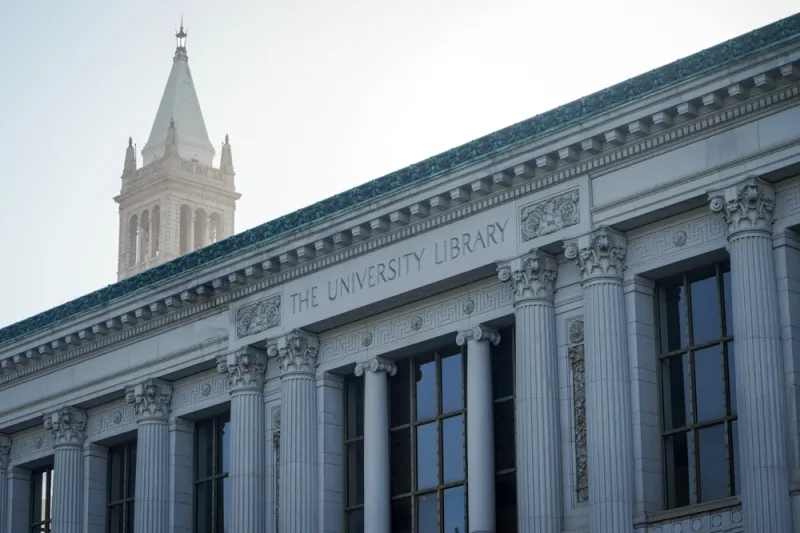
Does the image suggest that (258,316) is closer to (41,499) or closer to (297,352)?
(297,352)

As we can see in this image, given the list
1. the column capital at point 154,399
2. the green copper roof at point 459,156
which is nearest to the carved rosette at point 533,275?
the green copper roof at point 459,156

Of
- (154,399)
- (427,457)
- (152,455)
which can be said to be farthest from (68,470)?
(427,457)

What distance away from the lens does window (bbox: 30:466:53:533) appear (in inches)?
2083

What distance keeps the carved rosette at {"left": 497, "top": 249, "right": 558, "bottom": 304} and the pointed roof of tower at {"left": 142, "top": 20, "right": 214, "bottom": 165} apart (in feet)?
274

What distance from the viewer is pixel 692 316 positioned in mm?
→ 37688

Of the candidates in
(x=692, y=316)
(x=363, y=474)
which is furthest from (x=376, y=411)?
(x=692, y=316)

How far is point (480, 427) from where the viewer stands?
1593 inches

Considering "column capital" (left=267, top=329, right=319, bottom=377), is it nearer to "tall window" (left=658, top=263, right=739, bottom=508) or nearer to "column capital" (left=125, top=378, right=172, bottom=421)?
"column capital" (left=125, top=378, right=172, bottom=421)

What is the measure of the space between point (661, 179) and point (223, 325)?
13.8 meters

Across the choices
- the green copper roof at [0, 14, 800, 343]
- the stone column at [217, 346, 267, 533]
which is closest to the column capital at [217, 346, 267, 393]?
the stone column at [217, 346, 267, 533]

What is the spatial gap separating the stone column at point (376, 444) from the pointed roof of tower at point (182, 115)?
79.6 meters

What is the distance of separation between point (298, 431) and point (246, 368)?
2494 mm

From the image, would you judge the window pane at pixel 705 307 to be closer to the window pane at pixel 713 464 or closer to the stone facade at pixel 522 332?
the stone facade at pixel 522 332

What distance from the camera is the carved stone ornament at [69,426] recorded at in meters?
50.9
